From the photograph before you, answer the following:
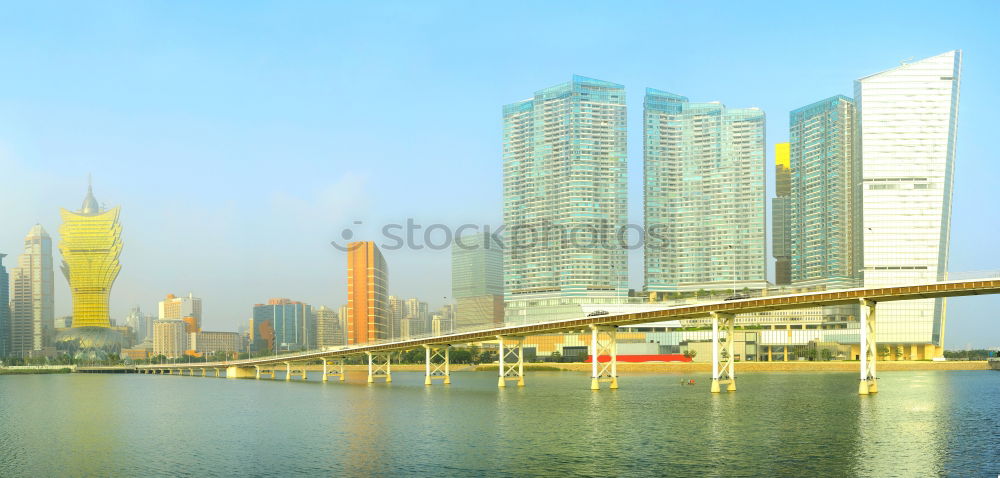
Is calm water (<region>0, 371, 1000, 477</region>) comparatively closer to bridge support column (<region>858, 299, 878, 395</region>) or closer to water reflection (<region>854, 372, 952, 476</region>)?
water reflection (<region>854, 372, 952, 476</region>)

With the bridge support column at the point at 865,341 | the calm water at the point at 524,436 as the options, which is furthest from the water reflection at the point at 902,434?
the bridge support column at the point at 865,341

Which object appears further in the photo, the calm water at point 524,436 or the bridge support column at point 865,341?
the bridge support column at point 865,341

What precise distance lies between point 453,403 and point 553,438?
131ft

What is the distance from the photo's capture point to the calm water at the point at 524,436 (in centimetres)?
5522

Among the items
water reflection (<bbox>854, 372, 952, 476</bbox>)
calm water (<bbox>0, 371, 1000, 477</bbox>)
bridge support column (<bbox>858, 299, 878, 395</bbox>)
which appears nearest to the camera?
water reflection (<bbox>854, 372, 952, 476</bbox>)

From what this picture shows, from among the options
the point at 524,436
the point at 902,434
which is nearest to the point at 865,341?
the point at 902,434

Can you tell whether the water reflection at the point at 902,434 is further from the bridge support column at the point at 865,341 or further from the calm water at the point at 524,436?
the bridge support column at the point at 865,341

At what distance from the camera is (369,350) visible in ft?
574

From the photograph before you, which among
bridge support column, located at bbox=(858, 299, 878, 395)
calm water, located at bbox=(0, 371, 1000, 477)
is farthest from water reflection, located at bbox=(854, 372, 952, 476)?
bridge support column, located at bbox=(858, 299, 878, 395)

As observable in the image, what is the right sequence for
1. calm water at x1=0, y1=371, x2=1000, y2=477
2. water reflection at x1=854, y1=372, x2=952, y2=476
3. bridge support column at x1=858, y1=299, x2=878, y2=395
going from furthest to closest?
bridge support column at x1=858, y1=299, x2=878, y2=395, calm water at x1=0, y1=371, x2=1000, y2=477, water reflection at x1=854, y1=372, x2=952, y2=476

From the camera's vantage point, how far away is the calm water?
55.2m

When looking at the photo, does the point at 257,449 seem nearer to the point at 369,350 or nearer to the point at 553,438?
the point at 553,438

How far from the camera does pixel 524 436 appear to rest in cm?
6925

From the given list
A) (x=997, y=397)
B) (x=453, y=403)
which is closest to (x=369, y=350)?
(x=453, y=403)
